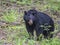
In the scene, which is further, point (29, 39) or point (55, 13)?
point (55, 13)

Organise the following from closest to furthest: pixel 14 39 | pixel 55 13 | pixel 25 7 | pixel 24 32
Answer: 1. pixel 14 39
2. pixel 24 32
3. pixel 55 13
4. pixel 25 7

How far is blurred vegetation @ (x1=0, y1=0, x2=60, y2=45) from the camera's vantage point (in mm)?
6559

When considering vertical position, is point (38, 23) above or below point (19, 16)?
above

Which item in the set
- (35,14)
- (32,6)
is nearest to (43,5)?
(32,6)

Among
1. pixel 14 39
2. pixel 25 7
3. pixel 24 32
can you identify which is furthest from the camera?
pixel 25 7

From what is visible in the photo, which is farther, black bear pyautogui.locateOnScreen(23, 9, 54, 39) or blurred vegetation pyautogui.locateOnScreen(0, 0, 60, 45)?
black bear pyautogui.locateOnScreen(23, 9, 54, 39)

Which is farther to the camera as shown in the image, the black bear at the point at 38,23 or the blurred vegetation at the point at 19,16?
the black bear at the point at 38,23

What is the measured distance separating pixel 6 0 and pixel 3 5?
603 millimetres

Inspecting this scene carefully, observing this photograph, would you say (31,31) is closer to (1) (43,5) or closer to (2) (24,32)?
(2) (24,32)

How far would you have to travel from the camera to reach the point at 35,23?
7.24 meters

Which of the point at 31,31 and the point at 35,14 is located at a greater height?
the point at 35,14

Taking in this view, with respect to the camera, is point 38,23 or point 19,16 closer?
point 38,23

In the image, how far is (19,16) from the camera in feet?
31.8

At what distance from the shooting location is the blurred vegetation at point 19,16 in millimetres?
6559
